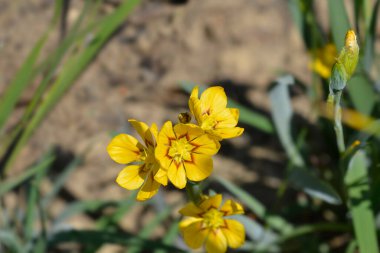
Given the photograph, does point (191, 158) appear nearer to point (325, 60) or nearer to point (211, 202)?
point (211, 202)

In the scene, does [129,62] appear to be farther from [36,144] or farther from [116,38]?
[36,144]

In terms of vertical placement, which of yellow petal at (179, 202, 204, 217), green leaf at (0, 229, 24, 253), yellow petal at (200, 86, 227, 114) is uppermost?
yellow petal at (200, 86, 227, 114)

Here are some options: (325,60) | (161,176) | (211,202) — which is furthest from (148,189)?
(325,60)

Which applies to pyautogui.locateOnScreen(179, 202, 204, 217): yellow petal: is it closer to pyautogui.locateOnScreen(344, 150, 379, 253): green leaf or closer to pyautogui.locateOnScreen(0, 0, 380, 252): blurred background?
pyautogui.locateOnScreen(344, 150, 379, 253): green leaf

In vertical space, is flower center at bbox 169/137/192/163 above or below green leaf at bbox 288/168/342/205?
below

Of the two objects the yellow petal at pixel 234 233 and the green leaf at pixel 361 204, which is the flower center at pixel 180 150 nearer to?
the yellow petal at pixel 234 233

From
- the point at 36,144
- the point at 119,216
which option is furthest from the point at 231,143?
the point at 36,144

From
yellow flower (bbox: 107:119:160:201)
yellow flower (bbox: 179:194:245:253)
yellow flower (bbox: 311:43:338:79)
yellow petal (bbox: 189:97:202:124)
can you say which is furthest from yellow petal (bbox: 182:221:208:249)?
yellow flower (bbox: 311:43:338:79)
